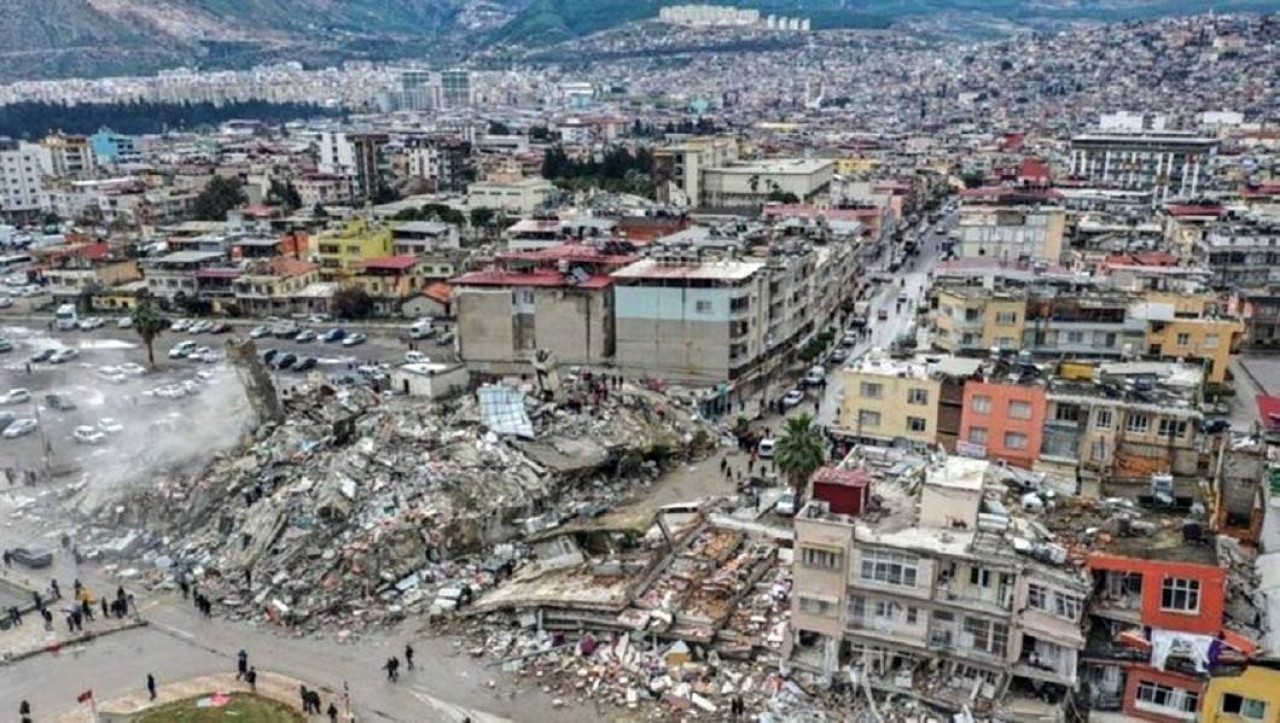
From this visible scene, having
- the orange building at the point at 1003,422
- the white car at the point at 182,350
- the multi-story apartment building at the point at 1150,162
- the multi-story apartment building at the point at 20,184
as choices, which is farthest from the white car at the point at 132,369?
the multi-story apartment building at the point at 1150,162

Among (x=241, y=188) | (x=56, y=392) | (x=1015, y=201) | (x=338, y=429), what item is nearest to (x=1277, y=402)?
(x=338, y=429)

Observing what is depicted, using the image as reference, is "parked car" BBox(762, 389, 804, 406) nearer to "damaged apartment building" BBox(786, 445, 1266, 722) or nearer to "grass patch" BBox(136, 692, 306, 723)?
"damaged apartment building" BBox(786, 445, 1266, 722)

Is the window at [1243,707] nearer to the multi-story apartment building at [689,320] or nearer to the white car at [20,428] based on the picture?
the multi-story apartment building at [689,320]

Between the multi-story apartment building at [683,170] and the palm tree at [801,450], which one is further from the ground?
the multi-story apartment building at [683,170]

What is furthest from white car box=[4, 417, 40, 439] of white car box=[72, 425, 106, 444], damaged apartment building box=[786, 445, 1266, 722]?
damaged apartment building box=[786, 445, 1266, 722]

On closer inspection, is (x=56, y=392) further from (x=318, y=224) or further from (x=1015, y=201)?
(x=1015, y=201)

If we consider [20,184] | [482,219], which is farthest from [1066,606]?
[20,184]
